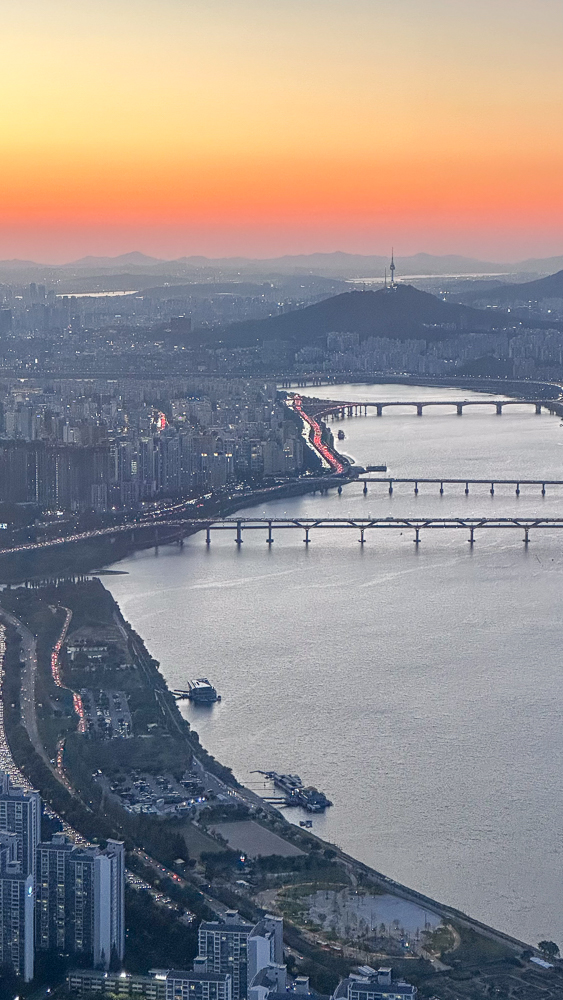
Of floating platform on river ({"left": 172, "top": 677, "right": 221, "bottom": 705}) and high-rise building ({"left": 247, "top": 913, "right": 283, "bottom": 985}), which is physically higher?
floating platform on river ({"left": 172, "top": 677, "right": 221, "bottom": 705})

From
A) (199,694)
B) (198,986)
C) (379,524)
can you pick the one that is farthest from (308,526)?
(198,986)

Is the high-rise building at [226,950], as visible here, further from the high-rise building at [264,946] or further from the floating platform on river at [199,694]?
the floating platform on river at [199,694]

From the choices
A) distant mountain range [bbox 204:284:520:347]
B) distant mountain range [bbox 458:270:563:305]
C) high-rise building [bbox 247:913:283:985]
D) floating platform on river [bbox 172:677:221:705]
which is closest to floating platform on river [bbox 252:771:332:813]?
floating platform on river [bbox 172:677:221:705]

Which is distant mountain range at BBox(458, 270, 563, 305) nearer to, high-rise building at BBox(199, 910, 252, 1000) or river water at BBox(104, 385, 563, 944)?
river water at BBox(104, 385, 563, 944)

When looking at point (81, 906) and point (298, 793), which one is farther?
point (298, 793)

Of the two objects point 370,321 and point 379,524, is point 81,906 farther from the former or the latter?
point 370,321

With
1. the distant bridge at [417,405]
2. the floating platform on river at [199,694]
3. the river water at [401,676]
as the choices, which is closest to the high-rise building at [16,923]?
the river water at [401,676]

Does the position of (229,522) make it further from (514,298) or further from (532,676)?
(514,298)
